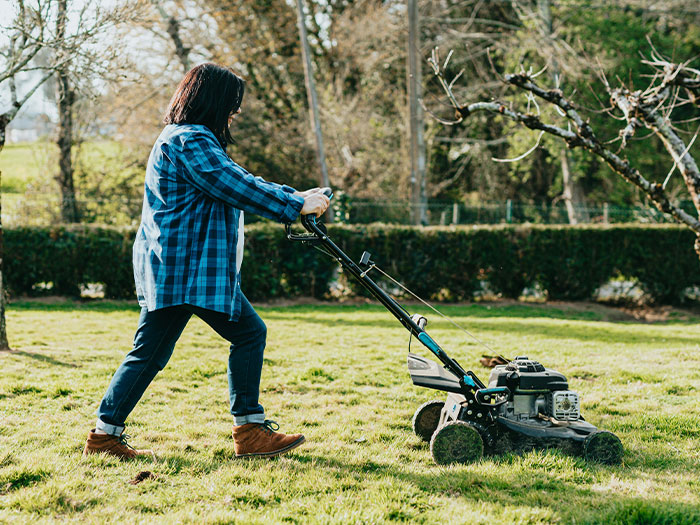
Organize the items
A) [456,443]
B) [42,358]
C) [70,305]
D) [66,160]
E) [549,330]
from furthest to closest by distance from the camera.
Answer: [66,160] < [70,305] < [549,330] < [42,358] < [456,443]

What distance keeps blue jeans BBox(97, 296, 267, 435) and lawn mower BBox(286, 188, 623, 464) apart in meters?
0.58

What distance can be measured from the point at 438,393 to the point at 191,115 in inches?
118

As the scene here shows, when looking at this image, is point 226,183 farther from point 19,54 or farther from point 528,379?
point 19,54

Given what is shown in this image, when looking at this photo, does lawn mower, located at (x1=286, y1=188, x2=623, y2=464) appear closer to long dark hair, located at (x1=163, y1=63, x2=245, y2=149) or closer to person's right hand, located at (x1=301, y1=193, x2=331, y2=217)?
person's right hand, located at (x1=301, y1=193, x2=331, y2=217)

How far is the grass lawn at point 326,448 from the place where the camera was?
301cm

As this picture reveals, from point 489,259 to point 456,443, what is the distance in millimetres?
9320

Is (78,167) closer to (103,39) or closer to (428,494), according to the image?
(103,39)

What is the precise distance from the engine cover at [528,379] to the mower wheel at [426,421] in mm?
499

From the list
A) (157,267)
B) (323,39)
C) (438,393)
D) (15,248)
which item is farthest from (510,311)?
(323,39)

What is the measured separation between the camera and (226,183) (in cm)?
336

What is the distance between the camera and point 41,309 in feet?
35.6

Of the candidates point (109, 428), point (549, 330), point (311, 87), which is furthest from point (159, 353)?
point (311, 87)

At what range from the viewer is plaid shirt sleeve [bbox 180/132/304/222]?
11.0 feet

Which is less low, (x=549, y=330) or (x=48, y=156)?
(x=48, y=156)
